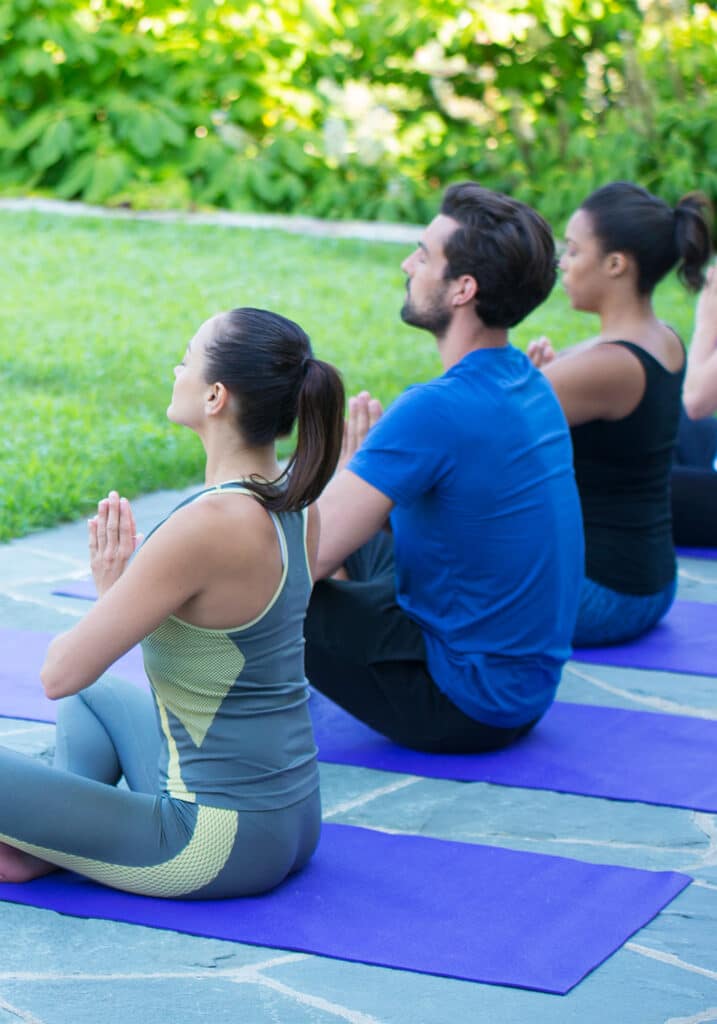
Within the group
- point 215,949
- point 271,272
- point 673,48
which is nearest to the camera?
point 215,949

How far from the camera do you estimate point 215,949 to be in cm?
252

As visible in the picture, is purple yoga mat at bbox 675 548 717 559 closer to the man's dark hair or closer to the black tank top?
the black tank top

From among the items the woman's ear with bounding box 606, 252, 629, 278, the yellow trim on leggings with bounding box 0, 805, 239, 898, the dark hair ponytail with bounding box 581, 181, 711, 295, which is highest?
the dark hair ponytail with bounding box 581, 181, 711, 295

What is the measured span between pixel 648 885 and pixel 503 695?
69 centimetres

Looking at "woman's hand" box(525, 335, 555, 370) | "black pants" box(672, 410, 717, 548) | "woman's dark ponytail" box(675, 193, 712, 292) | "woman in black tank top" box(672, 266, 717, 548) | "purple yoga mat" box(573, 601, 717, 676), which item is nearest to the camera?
"woman's dark ponytail" box(675, 193, 712, 292)

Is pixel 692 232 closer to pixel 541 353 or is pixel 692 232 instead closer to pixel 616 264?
pixel 616 264

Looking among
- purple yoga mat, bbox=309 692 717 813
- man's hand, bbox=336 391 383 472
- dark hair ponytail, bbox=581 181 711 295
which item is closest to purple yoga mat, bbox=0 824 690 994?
purple yoga mat, bbox=309 692 717 813

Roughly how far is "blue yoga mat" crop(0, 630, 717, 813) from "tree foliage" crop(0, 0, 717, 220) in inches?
344

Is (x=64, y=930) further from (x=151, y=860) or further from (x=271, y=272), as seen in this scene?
(x=271, y=272)

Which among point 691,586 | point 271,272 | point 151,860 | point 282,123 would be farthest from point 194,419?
point 282,123

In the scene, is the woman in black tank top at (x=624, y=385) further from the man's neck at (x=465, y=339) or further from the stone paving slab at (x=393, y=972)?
the stone paving slab at (x=393, y=972)

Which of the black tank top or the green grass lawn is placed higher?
the black tank top

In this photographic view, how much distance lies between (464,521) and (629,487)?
3.64ft

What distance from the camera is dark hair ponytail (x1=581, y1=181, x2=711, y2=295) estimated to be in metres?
4.32
